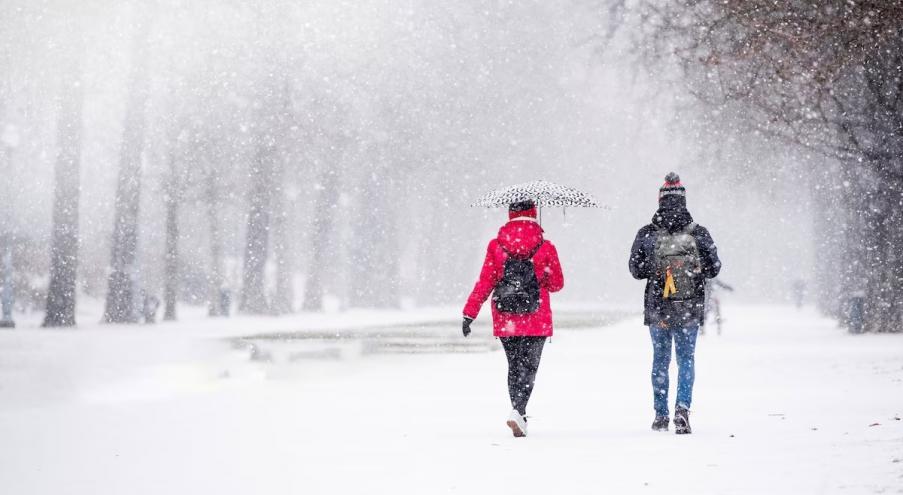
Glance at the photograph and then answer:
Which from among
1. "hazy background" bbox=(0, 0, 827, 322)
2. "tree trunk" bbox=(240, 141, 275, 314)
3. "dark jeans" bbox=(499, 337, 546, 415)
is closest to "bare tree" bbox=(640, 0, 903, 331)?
"hazy background" bbox=(0, 0, 827, 322)

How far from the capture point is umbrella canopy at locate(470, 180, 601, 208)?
10.5 m

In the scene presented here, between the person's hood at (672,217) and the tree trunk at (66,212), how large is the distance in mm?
21909

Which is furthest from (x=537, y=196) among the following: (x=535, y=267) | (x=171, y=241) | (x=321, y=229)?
(x=321, y=229)

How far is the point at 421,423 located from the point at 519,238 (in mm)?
2040

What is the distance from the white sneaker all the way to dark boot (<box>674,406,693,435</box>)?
121cm

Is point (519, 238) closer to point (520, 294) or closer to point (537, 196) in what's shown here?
point (520, 294)

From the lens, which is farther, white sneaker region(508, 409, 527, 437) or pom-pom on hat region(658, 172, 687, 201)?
pom-pom on hat region(658, 172, 687, 201)

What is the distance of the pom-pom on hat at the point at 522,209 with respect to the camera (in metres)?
10.3

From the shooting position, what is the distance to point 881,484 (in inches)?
282

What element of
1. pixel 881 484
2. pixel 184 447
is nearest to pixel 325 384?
pixel 184 447

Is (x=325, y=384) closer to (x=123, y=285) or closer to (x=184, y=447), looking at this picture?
(x=184, y=447)

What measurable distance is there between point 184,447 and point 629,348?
1534 centimetres

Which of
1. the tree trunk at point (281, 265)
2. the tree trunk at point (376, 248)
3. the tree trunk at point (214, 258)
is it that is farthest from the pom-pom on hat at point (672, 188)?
the tree trunk at point (376, 248)

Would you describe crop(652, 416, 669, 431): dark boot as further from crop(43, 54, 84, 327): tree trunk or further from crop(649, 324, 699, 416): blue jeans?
crop(43, 54, 84, 327): tree trunk
